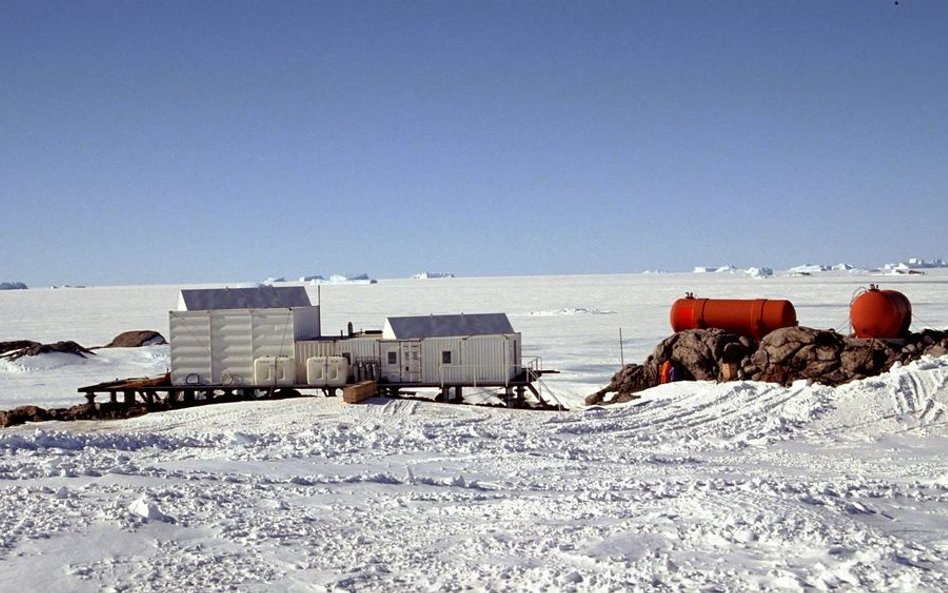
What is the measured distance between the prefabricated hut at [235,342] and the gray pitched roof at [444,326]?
3.09 metres

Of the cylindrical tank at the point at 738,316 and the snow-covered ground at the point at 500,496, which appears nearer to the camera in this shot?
the snow-covered ground at the point at 500,496

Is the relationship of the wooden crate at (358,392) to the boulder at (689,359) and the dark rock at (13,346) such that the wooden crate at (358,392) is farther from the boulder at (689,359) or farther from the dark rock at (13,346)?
the dark rock at (13,346)

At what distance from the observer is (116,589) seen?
830cm

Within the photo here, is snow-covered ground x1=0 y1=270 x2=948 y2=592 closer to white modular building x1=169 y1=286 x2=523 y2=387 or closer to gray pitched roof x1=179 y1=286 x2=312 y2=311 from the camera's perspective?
white modular building x1=169 y1=286 x2=523 y2=387

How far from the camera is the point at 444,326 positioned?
28266 mm

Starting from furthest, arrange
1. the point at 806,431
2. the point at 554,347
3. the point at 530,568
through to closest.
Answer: the point at 554,347, the point at 806,431, the point at 530,568

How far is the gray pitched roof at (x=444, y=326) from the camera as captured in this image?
92.0 feet

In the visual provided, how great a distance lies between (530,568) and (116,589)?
398 cm

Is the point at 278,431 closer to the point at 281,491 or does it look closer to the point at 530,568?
the point at 281,491

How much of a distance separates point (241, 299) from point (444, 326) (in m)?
6.69

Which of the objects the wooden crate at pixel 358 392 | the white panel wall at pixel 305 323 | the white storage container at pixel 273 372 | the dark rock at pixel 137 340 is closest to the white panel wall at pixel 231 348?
the white storage container at pixel 273 372

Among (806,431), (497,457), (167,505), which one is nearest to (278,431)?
(497,457)

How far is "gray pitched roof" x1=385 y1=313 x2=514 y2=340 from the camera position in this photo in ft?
92.0

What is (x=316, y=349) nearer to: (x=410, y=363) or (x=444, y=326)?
(x=410, y=363)
